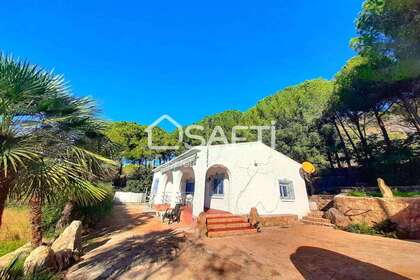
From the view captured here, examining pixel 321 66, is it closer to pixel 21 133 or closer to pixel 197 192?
pixel 197 192

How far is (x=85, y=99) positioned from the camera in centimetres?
776

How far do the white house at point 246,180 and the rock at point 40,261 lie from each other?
297 inches

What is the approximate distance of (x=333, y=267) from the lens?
269 inches

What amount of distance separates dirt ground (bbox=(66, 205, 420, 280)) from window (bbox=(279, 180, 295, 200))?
13.8 ft

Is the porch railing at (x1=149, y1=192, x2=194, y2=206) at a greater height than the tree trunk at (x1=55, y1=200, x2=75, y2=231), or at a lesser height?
greater

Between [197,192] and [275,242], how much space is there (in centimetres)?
521

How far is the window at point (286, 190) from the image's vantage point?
15.7m

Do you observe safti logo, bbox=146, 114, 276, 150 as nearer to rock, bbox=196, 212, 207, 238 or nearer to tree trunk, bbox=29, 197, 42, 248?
rock, bbox=196, 212, 207, 238

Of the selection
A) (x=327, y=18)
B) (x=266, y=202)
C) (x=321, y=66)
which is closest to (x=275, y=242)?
(x=266, y=202)

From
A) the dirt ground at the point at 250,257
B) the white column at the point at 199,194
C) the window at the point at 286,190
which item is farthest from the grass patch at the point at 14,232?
the window at the point at 286,190

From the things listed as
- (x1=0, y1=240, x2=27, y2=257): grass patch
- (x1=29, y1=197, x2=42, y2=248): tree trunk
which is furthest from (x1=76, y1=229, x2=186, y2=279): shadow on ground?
(x1=0, y1=240, x2=27, y2=257): grass patch

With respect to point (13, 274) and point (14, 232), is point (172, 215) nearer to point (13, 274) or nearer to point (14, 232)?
point (14, 232)

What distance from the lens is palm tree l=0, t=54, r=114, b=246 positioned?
4.73 metres

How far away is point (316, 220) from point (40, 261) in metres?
14.5
